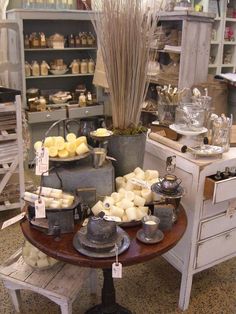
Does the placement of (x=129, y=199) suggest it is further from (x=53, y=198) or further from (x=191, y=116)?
(x=191, y=116)

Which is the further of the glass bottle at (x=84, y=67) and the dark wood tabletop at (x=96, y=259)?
the glass bottle at (x=84, y=67)

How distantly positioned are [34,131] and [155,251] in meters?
2.68

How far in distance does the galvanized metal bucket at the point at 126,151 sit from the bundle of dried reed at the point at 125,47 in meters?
0.11

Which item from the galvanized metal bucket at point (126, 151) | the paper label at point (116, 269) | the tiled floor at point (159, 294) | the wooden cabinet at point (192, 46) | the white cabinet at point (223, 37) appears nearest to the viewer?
A: the paper label at point (116, 269)

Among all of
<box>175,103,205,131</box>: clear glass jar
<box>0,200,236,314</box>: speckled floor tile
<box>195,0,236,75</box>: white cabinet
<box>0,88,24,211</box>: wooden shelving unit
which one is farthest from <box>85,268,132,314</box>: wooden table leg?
<box>195,0,236,75</box>: white cabinet

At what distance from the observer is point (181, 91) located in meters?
1.75

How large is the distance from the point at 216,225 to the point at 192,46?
1.84 metres

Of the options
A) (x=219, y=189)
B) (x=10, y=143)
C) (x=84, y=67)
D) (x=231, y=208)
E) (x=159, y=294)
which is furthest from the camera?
(x=84, y=67)

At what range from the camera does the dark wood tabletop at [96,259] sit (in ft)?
3.72

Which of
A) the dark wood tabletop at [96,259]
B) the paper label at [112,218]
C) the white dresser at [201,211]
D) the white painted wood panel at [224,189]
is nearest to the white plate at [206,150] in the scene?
the white dresser at [201,211]

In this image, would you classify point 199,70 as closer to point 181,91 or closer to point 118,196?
point 181,91

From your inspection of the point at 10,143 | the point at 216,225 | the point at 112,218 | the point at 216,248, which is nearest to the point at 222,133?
the point at 216,225

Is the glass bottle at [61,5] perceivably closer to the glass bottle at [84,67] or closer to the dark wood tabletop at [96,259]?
the glass bottle at [84,67]

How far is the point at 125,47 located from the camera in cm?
144
